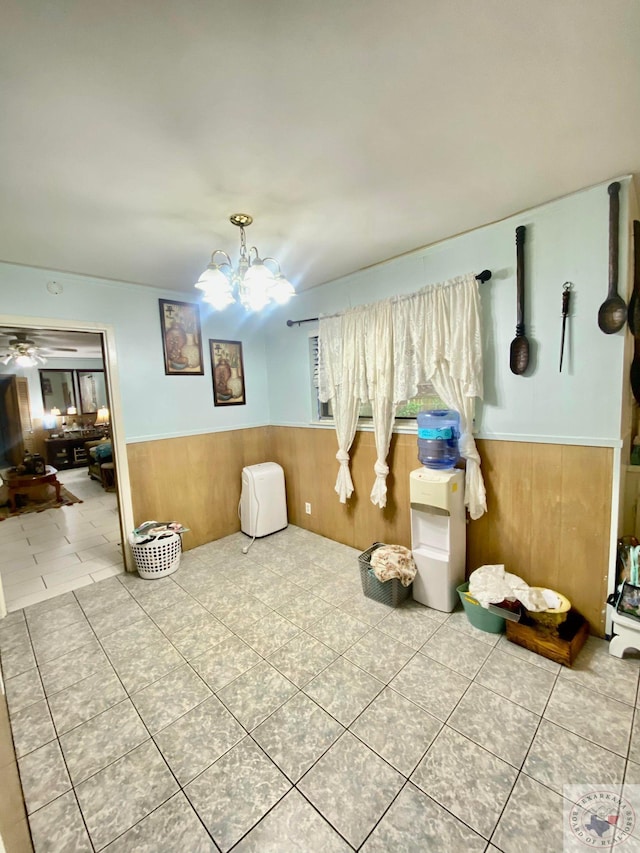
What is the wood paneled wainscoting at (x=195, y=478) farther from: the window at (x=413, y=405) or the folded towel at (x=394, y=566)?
the folded towel at (x=394, y=566)

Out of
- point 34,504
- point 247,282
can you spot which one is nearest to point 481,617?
point 247,282

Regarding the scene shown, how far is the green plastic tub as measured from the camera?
6.63 feet

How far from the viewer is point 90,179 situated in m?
1.49

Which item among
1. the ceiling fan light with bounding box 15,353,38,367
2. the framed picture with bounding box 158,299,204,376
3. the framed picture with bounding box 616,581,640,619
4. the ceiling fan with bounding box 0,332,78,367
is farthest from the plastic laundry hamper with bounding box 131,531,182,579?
the ceiling fan light with bounding box 15,353,38,367

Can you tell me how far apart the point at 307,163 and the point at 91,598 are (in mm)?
3169

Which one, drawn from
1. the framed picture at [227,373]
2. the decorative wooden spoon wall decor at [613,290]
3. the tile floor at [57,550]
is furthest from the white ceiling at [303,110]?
the tile floor at [57,550]

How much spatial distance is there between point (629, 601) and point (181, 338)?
3705mm

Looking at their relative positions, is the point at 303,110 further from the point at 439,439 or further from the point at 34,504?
the point at 34,504

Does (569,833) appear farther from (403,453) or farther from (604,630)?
(403,453)

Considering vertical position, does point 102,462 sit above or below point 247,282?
below

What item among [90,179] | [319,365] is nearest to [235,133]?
[90,179]

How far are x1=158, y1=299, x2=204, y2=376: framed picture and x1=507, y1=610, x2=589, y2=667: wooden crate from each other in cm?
320

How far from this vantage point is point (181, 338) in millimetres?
3240

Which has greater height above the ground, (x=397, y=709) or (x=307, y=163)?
(x=307, y=163)
